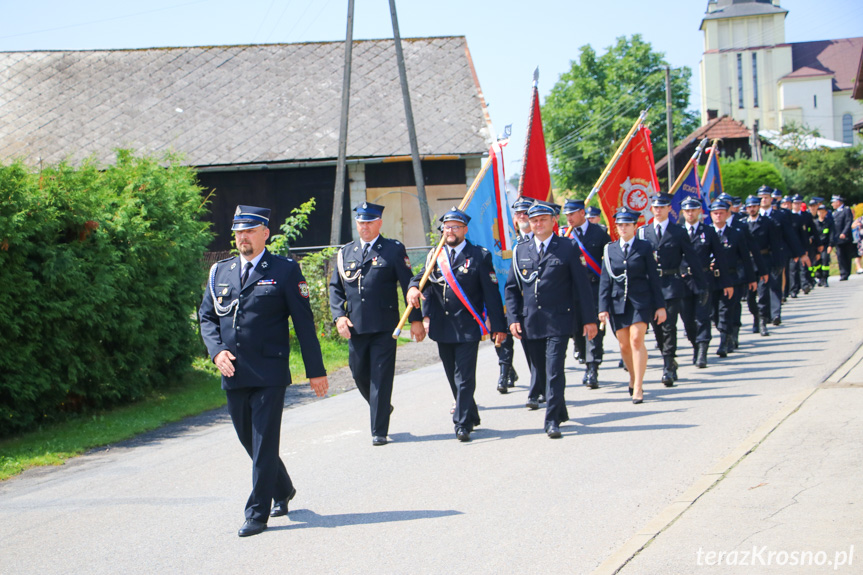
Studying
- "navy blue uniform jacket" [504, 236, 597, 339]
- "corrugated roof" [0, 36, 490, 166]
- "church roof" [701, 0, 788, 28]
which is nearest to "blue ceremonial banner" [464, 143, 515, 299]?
"navy blue uniform jacket" [504, 236, 597, 339]

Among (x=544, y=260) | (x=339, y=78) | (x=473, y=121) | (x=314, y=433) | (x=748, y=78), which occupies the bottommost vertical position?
(x=314, y=433)

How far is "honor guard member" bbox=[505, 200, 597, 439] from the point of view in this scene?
7863 mm

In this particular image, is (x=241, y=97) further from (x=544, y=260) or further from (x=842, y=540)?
(x=842, y=540)

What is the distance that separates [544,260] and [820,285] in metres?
17.0

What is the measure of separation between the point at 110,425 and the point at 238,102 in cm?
1878

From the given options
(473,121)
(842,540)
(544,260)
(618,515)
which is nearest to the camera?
(842,540)

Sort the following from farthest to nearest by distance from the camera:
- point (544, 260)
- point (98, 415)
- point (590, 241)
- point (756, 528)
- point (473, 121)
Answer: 1. point (473, 121)
2. point (590, 241)
3. point (98, 415)
4. point (544, 260)
5. point (756, 528)

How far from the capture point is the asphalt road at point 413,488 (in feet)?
16.4

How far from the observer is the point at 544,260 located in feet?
27.0

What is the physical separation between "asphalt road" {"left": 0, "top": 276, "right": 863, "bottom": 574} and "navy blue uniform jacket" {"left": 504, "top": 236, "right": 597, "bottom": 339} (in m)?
0.94

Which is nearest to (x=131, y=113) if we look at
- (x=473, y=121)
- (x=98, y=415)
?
(x=473, y=121)

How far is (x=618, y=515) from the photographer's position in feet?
17.6

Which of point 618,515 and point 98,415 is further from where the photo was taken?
point 98,415

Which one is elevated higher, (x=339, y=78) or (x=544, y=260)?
(x=339, y=78)
